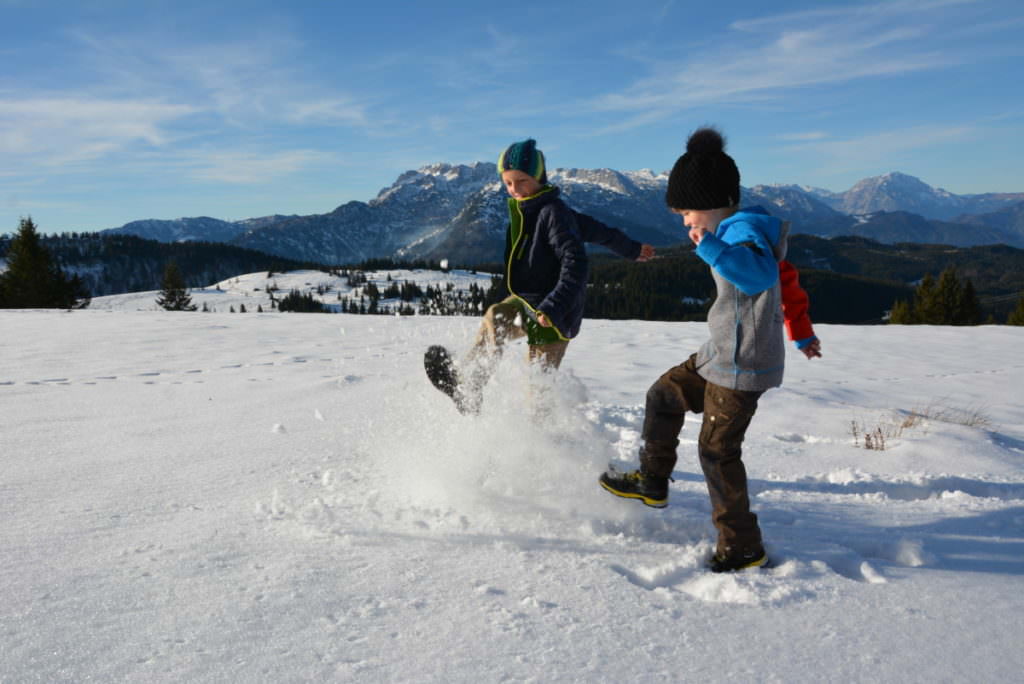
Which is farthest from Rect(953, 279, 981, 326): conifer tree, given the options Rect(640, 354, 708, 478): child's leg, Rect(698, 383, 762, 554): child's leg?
Rect(698, 383, 762, 554): child's leg

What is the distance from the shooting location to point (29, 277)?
53.1 metres

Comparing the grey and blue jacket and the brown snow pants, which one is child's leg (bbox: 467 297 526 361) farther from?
the grey and blue jacket

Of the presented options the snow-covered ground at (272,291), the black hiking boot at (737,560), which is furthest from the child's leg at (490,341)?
the snow-covered ground at (272,291)

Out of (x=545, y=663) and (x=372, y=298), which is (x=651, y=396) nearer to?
(x=545, y=663)

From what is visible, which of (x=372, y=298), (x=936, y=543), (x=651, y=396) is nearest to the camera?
(x=936, y=543)

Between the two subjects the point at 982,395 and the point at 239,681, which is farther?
the point at 982,395

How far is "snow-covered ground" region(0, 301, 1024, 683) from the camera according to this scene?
1.99 m

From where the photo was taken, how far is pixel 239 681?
1.82 m

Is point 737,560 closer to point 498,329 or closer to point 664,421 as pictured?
point 664,421

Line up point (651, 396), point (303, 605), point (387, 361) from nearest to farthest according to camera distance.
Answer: point (303, 605)
point (651, 396)
point (387, 361)

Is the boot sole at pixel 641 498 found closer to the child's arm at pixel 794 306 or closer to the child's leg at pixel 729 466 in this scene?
the child's leg at pixel 729 466

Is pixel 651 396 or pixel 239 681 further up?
pixel 651 396

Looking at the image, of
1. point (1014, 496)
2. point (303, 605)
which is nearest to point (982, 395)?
point (1014, 496)

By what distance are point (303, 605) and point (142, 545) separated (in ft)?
3.50
